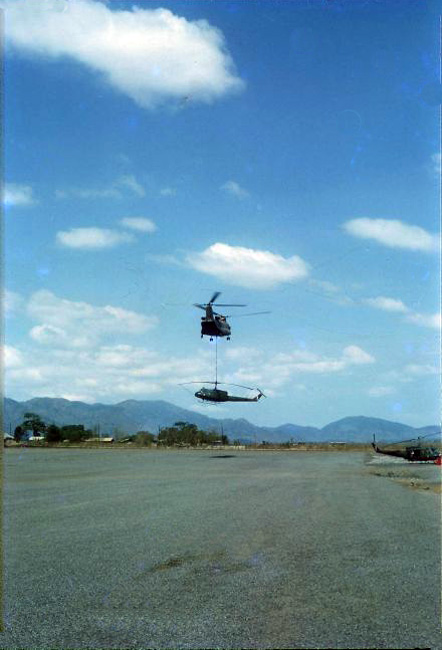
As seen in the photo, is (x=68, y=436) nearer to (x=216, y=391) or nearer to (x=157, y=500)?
(x=216, y=391)

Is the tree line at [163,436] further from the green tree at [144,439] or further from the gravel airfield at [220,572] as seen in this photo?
the gravel airfield at [220,572]

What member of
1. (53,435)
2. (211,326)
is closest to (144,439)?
(53,435)

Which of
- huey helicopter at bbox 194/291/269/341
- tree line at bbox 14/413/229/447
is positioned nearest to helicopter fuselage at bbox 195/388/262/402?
huey helicopter at bbox 194/291/269/341

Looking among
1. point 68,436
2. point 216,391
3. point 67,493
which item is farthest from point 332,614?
point 68,436

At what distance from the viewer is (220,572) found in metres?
14.4

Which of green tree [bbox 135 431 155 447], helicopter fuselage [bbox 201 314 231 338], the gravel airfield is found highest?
helicopter fuselage [bbox 201 314 231 338]

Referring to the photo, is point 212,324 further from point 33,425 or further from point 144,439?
point 33,425

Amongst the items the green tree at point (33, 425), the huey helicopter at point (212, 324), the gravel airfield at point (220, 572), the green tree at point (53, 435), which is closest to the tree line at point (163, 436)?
the green tree at point (53, 435)

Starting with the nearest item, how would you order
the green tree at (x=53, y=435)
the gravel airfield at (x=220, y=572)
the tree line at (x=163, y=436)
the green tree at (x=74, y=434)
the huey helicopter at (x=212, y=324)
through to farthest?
the gravel airfield at (x=220, y=572)
the huey helicopter at (x=212, y=324)
the green tree at (x=53, y=435)
the tree line at (x=163, y=436)
the green tree at (x=74, y=434)

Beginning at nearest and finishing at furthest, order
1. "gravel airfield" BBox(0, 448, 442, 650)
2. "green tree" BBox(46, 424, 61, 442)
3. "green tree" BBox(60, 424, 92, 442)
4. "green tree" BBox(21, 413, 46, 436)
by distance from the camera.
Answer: "gravel airfield" BBox(0, 448, 442, 650)
"green tree" BBox(46, 424, 61, 442)
"green tree" BBox(60, 424, 92, 442)
"green tree" BBox(21, 413, 46, 436)

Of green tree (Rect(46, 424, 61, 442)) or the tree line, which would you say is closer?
green tree (Rect(46, 424, 61, 442))

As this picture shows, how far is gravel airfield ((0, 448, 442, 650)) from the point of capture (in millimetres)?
10492

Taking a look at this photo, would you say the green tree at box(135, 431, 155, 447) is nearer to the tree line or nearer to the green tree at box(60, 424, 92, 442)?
the tree line

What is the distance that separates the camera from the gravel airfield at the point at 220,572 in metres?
10.5
